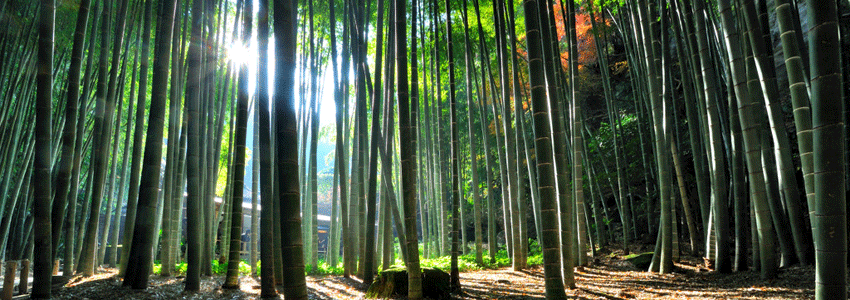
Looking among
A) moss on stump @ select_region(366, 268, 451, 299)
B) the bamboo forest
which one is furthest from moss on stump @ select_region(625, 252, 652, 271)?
moss on stump @ select_region(366, 268, 451, 299)

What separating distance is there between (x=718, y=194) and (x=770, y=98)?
40.6 inches

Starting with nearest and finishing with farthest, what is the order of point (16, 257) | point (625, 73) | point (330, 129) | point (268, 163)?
point (268, 163), point (16, 257), point (625, 73), point (330, 129)

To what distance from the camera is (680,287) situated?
3.52m

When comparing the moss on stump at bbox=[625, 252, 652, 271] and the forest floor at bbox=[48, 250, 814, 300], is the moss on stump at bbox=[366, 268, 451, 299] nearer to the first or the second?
the forest floor at bbox=[48, 250, 814, 300]

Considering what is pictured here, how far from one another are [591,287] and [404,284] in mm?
1391

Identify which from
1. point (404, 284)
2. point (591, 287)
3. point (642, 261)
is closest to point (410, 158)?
point (404, 284)

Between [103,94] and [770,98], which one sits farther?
[103,94]

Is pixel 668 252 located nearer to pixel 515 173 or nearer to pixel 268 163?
pixel 515 173

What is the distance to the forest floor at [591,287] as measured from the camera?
3146 mm

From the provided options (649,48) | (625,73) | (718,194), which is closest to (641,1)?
(649,48)

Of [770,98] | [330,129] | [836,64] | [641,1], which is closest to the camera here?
[836,64]

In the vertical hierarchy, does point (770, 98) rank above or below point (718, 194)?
above

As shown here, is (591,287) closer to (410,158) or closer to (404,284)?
(404,284)

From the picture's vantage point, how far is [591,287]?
3.62m
